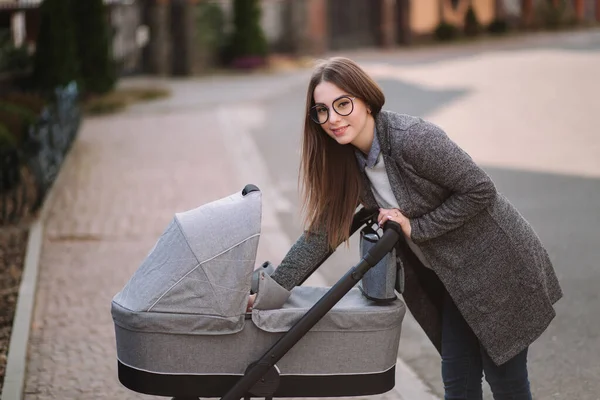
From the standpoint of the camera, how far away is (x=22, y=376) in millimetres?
5195

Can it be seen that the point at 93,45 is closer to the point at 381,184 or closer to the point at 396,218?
the point at 381,184

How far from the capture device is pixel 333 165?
3.67 m

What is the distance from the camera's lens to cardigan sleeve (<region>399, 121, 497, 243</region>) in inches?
136

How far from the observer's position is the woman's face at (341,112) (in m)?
3.54

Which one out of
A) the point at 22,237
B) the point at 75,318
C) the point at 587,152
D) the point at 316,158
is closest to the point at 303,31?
the point at 587,152

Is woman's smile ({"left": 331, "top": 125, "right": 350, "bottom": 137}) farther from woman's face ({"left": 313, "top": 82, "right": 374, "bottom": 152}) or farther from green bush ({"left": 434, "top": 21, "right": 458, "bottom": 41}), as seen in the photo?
green bush ({"left": 434, "top": 21, "right": 458, "bottom": 41})

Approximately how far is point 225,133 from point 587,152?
554 centimetres

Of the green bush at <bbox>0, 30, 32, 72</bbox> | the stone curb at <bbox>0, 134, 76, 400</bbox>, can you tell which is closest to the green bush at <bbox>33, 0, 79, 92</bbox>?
the green bush at <bbox>0, 30, 32, 72</bbox>

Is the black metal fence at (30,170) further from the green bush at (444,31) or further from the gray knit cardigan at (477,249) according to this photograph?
the green bush at (444,31)

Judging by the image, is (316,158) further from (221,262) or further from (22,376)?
(22,376)

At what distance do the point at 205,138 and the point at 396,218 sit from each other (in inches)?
442

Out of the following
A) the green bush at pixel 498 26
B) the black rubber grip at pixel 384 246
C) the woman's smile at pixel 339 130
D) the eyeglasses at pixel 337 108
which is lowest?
the green bush at pixel 498 26

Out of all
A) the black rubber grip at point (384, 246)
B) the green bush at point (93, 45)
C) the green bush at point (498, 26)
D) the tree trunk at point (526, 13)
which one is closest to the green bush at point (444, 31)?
the green bush at point (498, 26)

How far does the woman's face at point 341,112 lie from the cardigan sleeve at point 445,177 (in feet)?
0.54
